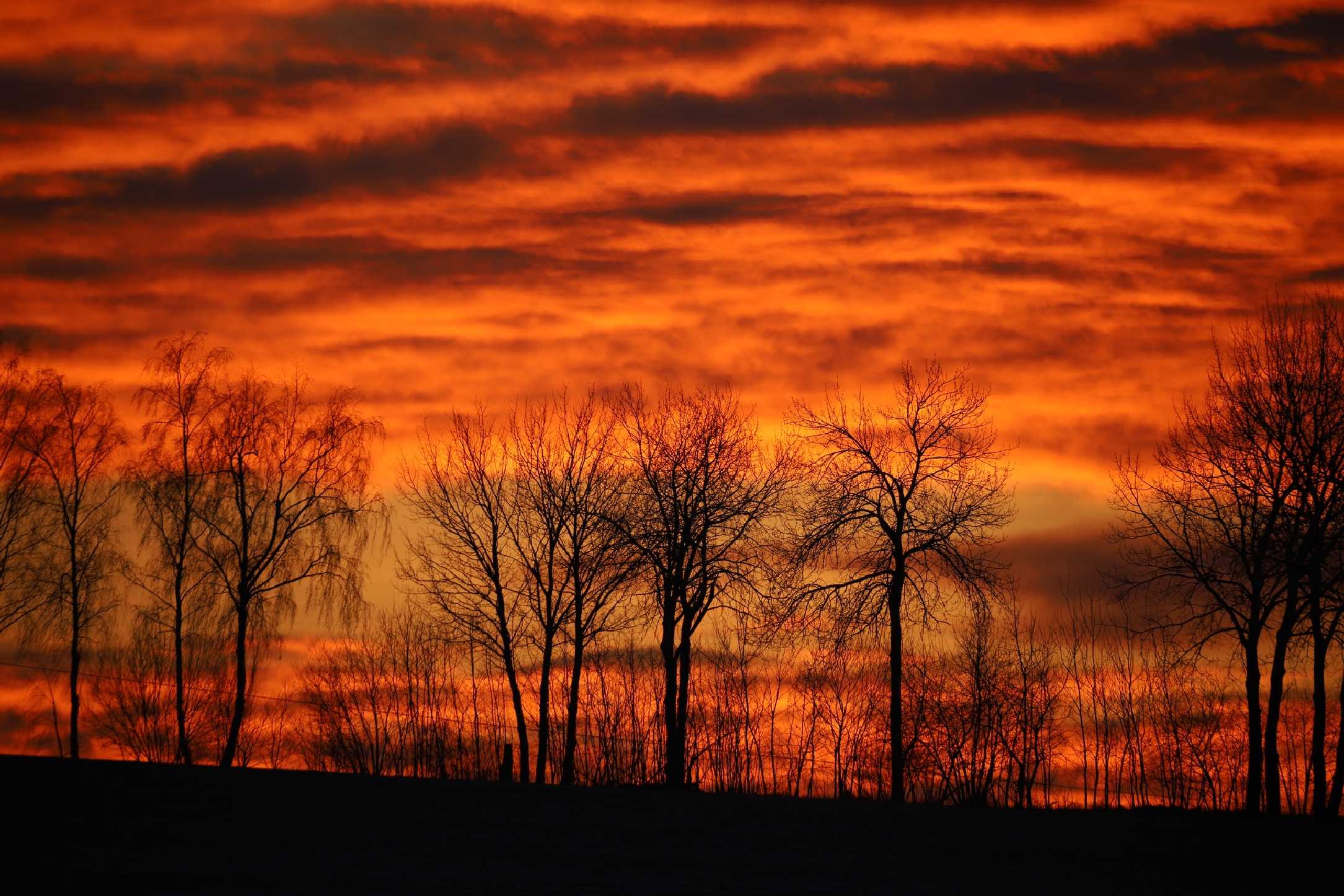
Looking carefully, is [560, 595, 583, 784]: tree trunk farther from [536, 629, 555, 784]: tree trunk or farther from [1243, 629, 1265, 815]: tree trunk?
[1243, 629, 1265, 815]: tree trunk

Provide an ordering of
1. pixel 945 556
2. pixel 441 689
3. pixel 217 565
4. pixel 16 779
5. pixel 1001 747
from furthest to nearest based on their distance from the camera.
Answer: pixel 441 689 → pixel 1001 747 → pixel 217 565 → pixel 945 556 → pixel 16 779

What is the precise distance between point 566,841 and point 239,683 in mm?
28667

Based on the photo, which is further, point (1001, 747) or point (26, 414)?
point (1001, 747)

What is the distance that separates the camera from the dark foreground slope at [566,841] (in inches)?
682

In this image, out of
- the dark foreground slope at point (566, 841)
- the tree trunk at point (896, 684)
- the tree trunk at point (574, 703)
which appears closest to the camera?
the dark foreground slope at point (566, 841)

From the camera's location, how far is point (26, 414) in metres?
47.9

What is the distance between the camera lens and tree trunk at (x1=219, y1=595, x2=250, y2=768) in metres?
45.2

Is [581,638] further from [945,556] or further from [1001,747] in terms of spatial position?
[1001,747]

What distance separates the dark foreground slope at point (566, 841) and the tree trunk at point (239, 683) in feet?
70.0

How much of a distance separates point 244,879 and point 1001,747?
53048mm

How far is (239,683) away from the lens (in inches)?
1806

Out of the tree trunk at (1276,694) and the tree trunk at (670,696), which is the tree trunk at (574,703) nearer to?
the tree trunk at (670,696)

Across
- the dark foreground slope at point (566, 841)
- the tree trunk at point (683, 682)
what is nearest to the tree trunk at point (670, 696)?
the tree trunk at point (683, 682)

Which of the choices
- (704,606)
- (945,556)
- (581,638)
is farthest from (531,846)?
(581,638)
